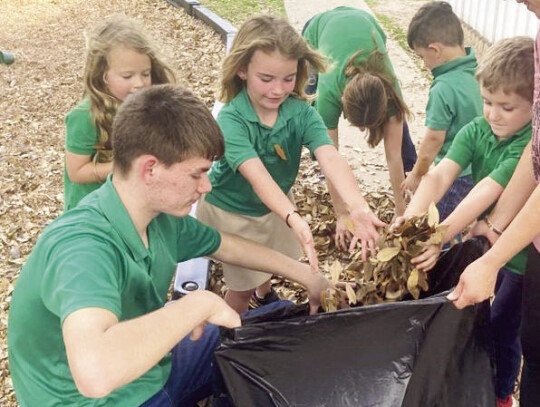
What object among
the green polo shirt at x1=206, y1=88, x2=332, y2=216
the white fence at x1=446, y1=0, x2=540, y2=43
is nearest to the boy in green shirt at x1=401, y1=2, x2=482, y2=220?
the green polo shirt at x1=206, y1=88, x2=332, y2=216

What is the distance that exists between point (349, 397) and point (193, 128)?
33.7 inches

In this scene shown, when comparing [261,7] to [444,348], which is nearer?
[444,348]

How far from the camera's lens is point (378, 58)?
3.52 m

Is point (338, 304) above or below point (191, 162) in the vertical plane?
below

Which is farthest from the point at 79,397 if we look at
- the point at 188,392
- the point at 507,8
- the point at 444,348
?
the point at 507,8

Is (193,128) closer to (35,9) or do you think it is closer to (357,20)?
(357,20)

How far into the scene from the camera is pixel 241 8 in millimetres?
9531

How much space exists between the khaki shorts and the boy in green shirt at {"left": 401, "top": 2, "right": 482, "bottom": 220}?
740 mm

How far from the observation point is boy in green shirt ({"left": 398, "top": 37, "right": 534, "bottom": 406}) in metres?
2.33

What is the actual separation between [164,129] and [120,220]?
0.90ft

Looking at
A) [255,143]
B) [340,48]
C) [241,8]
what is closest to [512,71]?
[255,143]

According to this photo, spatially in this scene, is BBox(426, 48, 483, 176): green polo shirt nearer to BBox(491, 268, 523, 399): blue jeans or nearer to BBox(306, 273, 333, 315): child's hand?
BBox(491, 268, 523, 399): blue jeans

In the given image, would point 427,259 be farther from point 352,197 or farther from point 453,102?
point 453,102

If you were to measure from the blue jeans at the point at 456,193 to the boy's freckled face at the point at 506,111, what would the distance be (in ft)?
2.27
